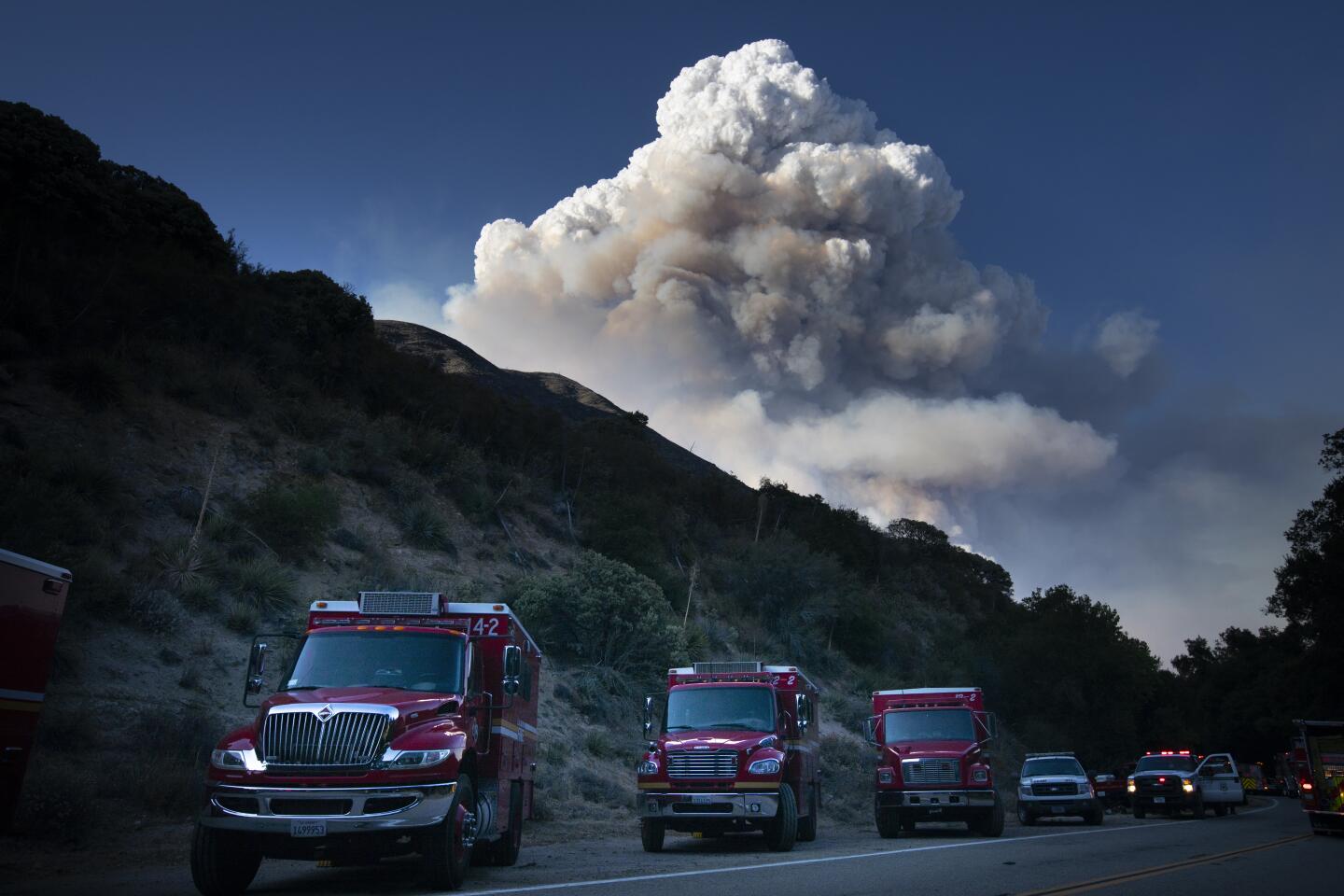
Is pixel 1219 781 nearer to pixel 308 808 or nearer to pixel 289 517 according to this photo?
pixel 289 517

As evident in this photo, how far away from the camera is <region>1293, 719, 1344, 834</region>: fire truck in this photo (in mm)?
18516

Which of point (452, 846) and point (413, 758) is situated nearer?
point (413, 758)

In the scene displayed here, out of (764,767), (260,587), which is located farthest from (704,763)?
(260,587)

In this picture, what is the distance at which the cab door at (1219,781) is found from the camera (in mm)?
31344

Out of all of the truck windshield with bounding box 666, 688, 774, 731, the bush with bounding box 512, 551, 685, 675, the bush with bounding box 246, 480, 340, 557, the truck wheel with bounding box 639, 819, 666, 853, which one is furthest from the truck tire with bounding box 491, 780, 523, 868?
the bush with bounding box 512, 551, 685, 675

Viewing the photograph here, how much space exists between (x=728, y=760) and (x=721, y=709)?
4.33ft

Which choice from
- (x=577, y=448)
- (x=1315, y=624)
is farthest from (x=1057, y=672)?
(x=577, y=448)

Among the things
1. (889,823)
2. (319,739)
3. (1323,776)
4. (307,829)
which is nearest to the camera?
(307,829)

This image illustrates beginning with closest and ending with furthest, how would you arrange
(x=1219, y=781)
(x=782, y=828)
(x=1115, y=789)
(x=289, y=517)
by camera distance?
(x=782, y=828)
(x=289, y=517)
(x=1219, y=781)
(x=1115, y=789)

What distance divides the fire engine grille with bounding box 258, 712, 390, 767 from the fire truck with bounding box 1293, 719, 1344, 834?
60.0 ft

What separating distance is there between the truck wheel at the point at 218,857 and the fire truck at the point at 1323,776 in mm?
19015

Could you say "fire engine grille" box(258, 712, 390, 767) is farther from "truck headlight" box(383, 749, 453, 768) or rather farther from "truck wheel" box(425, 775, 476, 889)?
"truck wheel" box(425, 775, 476, 889)

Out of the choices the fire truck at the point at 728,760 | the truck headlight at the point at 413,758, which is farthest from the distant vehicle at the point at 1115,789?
the truck headlight at the point at 413,758

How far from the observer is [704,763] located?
14398mm
